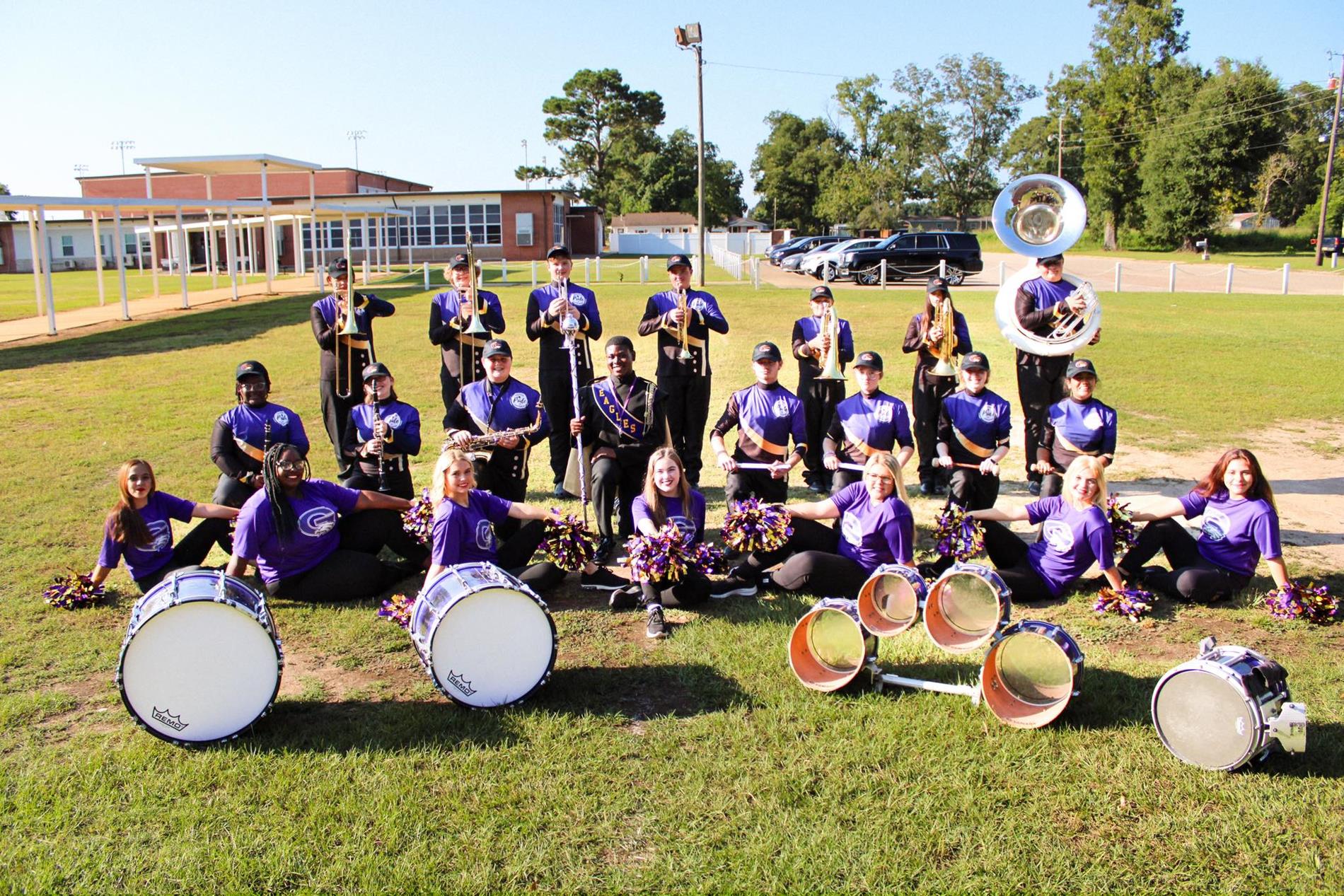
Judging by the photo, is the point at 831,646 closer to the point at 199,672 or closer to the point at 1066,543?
the point at 1066,543

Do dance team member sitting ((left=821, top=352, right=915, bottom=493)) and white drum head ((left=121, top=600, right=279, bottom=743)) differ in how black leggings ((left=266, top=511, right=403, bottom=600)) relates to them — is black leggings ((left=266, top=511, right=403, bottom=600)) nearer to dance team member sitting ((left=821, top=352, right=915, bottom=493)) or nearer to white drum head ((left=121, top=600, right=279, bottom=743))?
white drum head ((left=121, top=600, right=279, bottom=743))

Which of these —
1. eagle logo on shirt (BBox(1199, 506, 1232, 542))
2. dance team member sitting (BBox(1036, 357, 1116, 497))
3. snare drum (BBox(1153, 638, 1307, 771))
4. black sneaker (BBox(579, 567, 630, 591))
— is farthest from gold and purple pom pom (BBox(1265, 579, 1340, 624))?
black sneaker (BBox(579, 567, 630, 591))

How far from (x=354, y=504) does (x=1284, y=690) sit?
19.1 ft

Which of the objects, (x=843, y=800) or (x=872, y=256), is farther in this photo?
(x=872, y=256)

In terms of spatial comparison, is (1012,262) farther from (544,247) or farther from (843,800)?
(843,800)

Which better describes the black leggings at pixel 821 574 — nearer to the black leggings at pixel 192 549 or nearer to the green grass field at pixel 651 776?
the green grass field at pixel 651 776

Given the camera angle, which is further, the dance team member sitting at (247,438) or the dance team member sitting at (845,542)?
the dance team member sitting at (247,438)

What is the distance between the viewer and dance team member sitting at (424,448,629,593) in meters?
6.26

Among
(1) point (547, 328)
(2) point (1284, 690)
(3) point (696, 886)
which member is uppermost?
(1) point (547, 328)

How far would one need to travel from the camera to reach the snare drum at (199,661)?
4805 millimetres

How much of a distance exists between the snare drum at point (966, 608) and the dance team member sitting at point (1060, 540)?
1.46m

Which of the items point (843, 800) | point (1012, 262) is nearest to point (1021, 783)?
point (843, 800)

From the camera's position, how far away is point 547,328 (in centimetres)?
945

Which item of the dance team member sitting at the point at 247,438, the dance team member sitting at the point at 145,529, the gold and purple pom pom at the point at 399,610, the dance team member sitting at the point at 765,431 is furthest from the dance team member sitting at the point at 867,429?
the dance team member sitting at the point at 145,529
